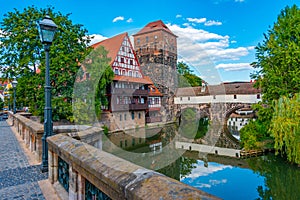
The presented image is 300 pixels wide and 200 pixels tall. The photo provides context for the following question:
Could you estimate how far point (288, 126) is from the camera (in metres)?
12.3

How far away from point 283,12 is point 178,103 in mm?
20942

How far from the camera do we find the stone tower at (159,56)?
1152 inches

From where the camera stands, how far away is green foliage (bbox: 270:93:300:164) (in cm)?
1187

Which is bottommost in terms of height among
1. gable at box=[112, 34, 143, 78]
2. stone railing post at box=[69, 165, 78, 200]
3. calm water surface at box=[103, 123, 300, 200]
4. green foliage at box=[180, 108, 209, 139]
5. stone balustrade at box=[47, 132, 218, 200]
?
calm water surface at box=[103, 123, 300, 200]

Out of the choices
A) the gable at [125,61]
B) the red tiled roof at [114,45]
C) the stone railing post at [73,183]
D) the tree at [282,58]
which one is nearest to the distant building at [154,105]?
the gable at [125,61]

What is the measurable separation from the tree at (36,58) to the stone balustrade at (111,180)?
13463 mm

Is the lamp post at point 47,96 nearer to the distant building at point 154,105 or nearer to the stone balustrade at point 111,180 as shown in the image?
the stone balustrade at point 111,180

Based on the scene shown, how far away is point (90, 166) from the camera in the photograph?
2.08 meters

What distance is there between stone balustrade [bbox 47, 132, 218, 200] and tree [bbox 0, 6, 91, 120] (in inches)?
Answer: 530

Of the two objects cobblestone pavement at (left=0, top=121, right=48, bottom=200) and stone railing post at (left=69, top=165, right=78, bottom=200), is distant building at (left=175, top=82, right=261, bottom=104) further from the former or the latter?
stone railing post at (left=69, top=165, right=78, bottom=200)

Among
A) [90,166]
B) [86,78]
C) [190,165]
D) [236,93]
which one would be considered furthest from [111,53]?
[90,166]

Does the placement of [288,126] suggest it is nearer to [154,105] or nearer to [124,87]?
[124,87]

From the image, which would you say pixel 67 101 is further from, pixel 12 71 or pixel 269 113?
pixel 269 113

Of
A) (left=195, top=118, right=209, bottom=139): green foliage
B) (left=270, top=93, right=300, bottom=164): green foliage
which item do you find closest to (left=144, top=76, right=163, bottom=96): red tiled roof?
(left=195, top=118, right=209, bottom=139): green foliage
